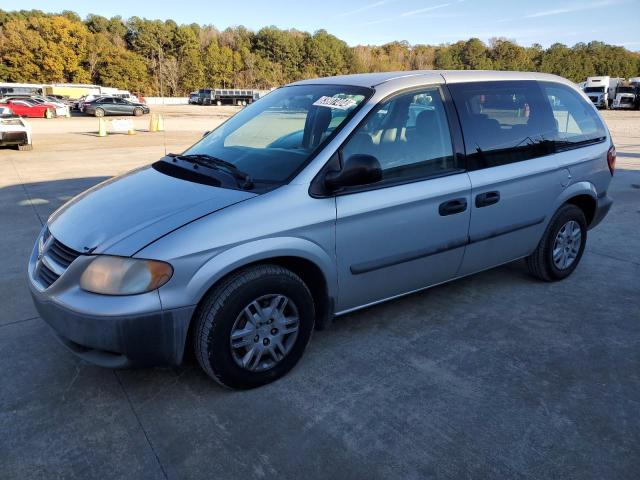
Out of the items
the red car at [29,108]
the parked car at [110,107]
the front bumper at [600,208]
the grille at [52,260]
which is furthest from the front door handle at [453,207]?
the parked car at [110,107]

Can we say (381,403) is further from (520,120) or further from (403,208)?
(520,120)

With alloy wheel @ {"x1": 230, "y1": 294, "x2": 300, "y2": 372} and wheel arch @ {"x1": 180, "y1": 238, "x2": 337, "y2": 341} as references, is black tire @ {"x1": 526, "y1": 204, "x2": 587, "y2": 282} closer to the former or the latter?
wheel arch @ {"x1": 180, "y1": 238, "x2": 337, "y2": 341}

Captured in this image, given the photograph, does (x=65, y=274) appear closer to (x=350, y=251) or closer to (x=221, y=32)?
(x=350, y=251)

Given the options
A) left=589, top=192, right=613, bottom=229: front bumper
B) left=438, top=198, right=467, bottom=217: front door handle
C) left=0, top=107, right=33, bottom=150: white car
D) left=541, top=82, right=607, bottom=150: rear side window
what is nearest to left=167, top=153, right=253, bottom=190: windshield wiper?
left=438, top=198, right=467, bottom=217: front door handle

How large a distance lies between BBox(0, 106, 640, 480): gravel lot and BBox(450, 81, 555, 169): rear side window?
1.19m

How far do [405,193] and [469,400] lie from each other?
4.15ft

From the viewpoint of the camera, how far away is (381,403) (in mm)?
2699

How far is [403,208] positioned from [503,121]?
127cm

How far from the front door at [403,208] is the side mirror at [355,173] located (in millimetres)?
103

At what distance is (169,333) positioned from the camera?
246cm

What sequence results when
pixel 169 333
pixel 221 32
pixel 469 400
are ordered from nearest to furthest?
pixel 169 333, pixel 469 400, pixel 221 32

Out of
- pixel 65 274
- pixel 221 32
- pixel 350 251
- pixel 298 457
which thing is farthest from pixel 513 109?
pixel 221 32

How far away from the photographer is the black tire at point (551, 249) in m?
4.19

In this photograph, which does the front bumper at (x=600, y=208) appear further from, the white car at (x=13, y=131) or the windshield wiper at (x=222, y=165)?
the white car at (x=13, y=131)
